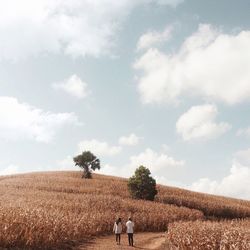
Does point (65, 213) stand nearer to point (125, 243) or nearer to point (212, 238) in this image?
point (125, 243)

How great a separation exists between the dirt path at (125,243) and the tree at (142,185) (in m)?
21.4

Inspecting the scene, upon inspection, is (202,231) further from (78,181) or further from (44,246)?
(78,181)

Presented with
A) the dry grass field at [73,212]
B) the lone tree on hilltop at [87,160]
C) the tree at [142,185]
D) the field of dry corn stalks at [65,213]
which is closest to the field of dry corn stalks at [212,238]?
the dry grass field at [73,212]

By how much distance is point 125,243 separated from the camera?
1344 inches

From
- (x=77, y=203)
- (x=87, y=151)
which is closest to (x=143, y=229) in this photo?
(x=77, y=203)

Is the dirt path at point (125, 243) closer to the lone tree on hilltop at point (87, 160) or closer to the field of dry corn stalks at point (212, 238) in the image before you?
the field of dry corn stalks at point (212, 238)

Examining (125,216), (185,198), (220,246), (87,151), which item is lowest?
(220,246)

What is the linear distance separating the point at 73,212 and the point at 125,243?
32.6 ft

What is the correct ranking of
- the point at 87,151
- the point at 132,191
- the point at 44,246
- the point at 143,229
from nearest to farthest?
the point at 44,246
the point at 143,229
the point at 132,191
the point at 87,151

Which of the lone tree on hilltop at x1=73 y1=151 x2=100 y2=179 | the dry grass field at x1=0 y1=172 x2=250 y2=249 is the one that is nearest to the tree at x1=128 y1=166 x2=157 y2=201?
the dry grass field at x1=0 y1=172 x2=250 y2=249

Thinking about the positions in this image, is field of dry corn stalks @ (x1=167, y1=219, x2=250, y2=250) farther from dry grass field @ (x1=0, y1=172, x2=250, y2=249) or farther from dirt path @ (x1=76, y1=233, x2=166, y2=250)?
dirt path @ (x1=76, y1=233, x2=166, y2=250)

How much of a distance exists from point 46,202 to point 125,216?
23.7 feet

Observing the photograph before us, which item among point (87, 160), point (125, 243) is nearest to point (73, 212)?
point (125, 243)

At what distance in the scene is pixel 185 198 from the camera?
68.9 metres
